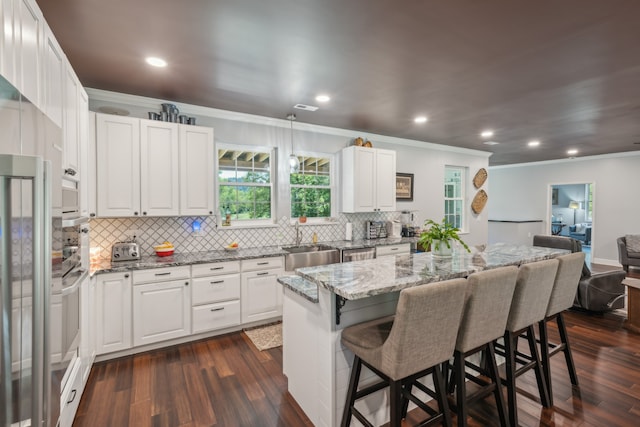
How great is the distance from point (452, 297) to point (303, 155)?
11.5 feet

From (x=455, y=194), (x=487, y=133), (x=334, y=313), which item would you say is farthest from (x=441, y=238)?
(x=455, y=194)

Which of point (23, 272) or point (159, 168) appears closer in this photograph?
point (23, 272)

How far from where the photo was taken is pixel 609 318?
3.98 metres

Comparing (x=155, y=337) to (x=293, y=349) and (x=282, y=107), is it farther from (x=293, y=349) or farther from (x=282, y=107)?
(x=282, y=107)

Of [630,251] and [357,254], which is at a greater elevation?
[357,254]

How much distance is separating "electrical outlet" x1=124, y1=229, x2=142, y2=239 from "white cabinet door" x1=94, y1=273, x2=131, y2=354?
0.64 metres

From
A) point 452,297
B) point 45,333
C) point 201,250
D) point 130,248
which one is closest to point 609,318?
point 452,297

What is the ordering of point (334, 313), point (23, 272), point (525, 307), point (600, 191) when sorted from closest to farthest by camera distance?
point (23, 272) < point (334, 313) < point (525, 307) < point (600, 191)

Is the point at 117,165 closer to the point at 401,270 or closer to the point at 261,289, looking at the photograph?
the point at 261,289

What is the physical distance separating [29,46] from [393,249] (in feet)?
14.1

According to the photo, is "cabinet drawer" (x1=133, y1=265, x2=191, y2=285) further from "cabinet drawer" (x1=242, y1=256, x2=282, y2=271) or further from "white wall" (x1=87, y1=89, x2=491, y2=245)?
"white wall" (x1=87, y1=89, x2=491, y2=245)

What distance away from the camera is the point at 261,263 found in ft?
12.1

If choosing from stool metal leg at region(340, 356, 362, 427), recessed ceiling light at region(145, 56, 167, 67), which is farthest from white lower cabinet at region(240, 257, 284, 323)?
recessed ceiling light at region(145, 56, 167, 67)

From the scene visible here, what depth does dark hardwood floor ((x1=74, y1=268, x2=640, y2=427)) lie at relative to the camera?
2.18 meters
